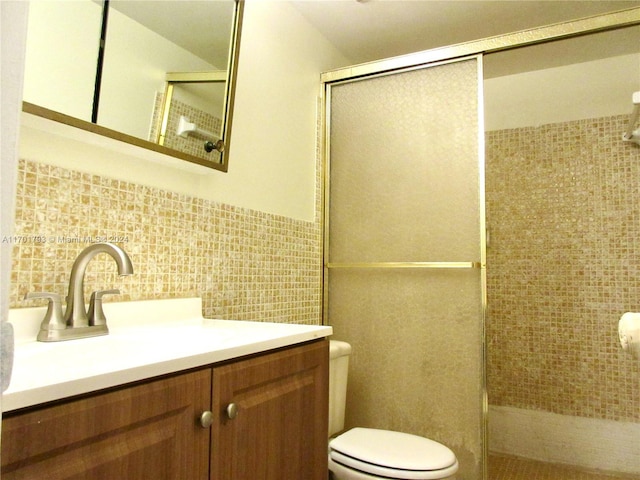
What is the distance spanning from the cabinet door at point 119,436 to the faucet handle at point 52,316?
1.39 feet

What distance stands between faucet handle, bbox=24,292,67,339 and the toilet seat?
3.38 ft

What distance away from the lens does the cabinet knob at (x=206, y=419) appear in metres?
0.79

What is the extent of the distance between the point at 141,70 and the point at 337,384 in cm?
137

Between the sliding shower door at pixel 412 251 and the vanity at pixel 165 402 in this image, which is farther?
the sliding shower door at pixel 412 251

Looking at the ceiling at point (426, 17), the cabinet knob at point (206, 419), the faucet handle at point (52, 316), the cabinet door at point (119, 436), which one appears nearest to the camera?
the cabinet door at point (119, 436)

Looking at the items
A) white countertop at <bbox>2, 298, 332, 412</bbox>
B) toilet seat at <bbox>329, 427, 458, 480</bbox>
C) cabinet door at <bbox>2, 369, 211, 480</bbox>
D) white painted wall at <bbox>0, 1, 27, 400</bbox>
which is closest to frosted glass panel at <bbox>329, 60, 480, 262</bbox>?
toilet seat at <bbox>329, 427, 458, 480</bbox>

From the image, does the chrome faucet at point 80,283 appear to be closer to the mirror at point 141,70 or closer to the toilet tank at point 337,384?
the mirror at point 141,70

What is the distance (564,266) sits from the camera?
102 inches

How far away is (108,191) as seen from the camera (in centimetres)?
120

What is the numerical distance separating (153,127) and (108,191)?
0.23m

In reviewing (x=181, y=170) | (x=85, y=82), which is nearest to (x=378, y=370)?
(x=181, y=170)

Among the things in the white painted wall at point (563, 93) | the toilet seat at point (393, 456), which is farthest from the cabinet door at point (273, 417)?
the white painted wall at point (563, 93)

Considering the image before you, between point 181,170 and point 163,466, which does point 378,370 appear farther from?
point 163,466

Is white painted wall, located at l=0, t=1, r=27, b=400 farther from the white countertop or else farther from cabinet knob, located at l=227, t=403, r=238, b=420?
cabinet knob, located at l=227, t=403, r=238, b=420
